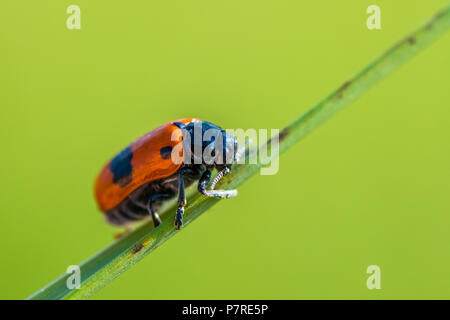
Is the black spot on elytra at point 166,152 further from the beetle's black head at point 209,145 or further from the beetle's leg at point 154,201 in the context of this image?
the beetle's leg at point 154,201

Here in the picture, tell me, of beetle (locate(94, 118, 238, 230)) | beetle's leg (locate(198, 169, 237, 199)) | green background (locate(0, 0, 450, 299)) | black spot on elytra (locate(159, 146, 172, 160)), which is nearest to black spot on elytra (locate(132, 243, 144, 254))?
beetle's leg (locate(198, 169, 237, 199))

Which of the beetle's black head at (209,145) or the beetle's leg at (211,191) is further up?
the beetle's black head at (209,145)

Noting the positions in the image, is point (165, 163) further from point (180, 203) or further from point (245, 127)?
point (245, 127)

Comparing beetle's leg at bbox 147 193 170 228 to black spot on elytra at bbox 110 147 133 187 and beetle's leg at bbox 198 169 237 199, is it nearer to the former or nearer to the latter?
black spot on elytra at bbox 110 147 133 187

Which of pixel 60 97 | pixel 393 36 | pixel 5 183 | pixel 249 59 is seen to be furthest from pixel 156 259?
pixel 393 36

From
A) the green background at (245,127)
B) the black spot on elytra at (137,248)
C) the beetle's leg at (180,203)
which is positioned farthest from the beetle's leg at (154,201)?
the black spot on elytra at (137,248)

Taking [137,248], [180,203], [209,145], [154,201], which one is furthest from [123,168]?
[137,248]

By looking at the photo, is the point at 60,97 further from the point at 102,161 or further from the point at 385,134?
the point at 385,134
